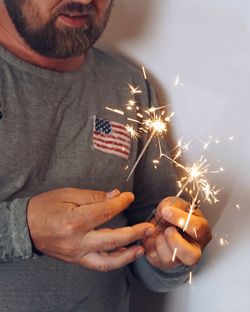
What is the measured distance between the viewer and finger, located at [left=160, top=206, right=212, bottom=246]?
963 millimetres

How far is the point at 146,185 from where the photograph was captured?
1.25 meters

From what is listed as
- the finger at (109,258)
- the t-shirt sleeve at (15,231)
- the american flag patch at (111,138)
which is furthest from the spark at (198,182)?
the t-shirt sleeve at (15,231)

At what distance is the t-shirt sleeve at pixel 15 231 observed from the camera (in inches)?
35.5

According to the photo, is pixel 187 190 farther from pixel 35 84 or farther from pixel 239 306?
pixel 35 84

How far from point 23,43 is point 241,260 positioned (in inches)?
24.6

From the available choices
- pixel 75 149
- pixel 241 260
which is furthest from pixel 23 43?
pixel 241 260

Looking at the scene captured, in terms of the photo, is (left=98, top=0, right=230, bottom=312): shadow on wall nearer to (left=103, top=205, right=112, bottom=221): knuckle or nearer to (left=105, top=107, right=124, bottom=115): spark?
(left=105, top=107, right=124, bottom=115): spark

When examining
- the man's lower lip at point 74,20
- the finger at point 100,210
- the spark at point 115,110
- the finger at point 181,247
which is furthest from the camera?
the spark at point 115,110

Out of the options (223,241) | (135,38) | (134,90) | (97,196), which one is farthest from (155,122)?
(97,196)

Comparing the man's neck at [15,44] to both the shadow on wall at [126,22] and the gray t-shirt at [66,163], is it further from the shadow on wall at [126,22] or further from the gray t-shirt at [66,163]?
the shadow on wall at [126,22]

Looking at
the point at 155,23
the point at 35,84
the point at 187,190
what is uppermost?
the point at 155,23

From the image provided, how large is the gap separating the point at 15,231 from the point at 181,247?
290 millimetres

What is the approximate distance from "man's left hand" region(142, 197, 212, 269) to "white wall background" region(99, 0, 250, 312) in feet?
0.38

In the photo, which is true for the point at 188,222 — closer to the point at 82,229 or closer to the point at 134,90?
the point at 82,229
